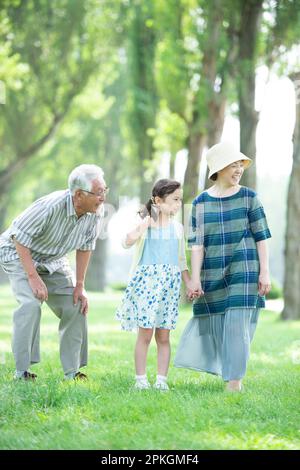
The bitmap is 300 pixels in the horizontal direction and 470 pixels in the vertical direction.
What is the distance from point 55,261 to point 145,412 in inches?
80.8

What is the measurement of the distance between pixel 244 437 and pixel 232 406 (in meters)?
0.84

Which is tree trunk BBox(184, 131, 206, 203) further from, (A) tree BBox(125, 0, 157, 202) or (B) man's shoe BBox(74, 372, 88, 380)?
(B) man's shoe BBox(74, 372, 88, 380)

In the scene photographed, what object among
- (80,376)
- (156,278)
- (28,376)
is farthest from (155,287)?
(28,376)

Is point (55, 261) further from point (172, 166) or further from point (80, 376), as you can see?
point (172, 166)

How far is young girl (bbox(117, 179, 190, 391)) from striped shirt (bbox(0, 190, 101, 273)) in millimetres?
533

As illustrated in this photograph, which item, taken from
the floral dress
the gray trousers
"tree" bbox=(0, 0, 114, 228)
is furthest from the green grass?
"tree" bbox=(0, 0, 114, 228)

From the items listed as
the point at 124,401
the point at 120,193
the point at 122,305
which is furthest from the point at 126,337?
the point at 120,193

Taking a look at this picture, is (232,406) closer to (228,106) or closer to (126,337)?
(126,337)

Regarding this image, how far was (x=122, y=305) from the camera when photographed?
633 cm

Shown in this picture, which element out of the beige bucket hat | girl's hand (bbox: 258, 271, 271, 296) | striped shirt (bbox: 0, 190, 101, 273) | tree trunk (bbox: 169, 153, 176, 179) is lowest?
girl's hand (bbox: 258, 271, 271, 296)

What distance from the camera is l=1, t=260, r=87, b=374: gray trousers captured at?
251 inches

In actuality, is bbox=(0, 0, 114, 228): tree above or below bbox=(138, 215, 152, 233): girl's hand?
above

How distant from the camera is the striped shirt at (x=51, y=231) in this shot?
6.36 m
